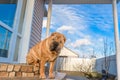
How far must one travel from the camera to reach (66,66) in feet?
30.4

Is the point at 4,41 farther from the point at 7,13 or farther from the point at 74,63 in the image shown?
the point at 74,63

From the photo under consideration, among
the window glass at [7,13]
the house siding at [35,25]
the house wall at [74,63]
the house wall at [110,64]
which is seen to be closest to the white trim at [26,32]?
the house siding at [35,25]

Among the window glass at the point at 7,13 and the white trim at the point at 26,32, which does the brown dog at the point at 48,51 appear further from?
the white trim at the point at 26,32

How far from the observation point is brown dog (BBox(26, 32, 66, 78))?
176 centimetres

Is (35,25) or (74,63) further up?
(35,25)

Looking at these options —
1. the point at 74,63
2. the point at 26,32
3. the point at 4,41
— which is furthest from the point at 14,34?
the point at 74,63

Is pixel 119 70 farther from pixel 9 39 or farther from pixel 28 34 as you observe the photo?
pixel 9 39

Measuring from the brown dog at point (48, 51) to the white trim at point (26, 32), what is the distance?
126cm

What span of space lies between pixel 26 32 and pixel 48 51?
1.81 meters

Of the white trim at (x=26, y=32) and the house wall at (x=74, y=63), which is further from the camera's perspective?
the house wall at (x=74, y=63)

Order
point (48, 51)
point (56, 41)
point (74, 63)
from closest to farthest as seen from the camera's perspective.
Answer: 1. point (56, 41)
2. point (48, 51)
3. point (74, 63)

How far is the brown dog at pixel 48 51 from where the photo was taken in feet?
5.79

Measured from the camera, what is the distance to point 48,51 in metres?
1.86

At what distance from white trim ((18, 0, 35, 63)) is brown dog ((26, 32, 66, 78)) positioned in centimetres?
126
